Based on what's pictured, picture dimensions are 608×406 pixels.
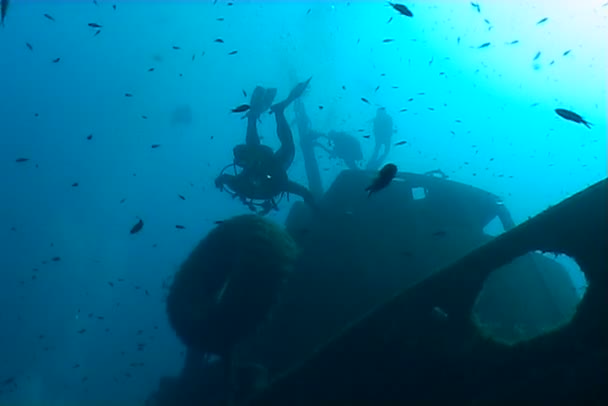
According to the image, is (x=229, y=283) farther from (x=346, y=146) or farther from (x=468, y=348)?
(x=346, y=146)

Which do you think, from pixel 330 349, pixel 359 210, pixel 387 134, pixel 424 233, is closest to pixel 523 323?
pixel 424 233

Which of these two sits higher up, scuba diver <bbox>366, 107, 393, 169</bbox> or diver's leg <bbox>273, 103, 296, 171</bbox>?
diver's leg <bbox>273, 103, 296, 171</bbox>

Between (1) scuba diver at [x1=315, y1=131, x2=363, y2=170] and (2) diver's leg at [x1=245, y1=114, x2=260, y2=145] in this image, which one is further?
(1) scuba diver at [x1=315, y1=131, x2=363, y2=170]

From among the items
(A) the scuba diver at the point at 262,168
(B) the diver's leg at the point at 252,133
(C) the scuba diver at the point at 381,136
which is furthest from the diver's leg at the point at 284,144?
(C) the scuba diver at the point at 381,136

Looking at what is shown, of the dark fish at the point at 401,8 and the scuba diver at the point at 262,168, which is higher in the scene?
the dark fish at the point at 401,8

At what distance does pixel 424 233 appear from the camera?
1455cm

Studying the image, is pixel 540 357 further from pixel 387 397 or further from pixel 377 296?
pixel 377 296

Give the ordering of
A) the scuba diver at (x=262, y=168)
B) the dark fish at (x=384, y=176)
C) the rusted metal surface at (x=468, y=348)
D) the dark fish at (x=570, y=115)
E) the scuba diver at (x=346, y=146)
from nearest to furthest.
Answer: the rusted metal surface at (x=468, y=348) < the dark fish at (x=384, y=176) < the dark fish at (x=570, y=115) < the scuba diver at (x=262, y=168) < the scuba diver at (x=346, y=146)

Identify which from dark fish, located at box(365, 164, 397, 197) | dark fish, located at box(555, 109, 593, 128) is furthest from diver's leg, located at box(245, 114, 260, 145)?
dark fish, located at box(555, 109, 593, 128)

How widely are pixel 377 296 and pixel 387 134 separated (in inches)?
395

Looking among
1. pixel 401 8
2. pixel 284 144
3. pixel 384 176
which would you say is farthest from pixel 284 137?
pixel 384 176

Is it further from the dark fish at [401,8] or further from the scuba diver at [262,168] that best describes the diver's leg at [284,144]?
the dark fish at [401,8]

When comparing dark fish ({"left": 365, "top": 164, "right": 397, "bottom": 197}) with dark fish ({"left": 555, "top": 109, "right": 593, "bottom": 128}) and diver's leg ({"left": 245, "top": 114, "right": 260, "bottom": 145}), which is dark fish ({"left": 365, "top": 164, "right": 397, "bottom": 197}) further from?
diver's leg ({"left": 245, "top": 114, "right": 260, "bottom": 145})

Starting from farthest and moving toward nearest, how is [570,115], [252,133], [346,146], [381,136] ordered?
[381,136], [346,146], [252,133], [570,115]
